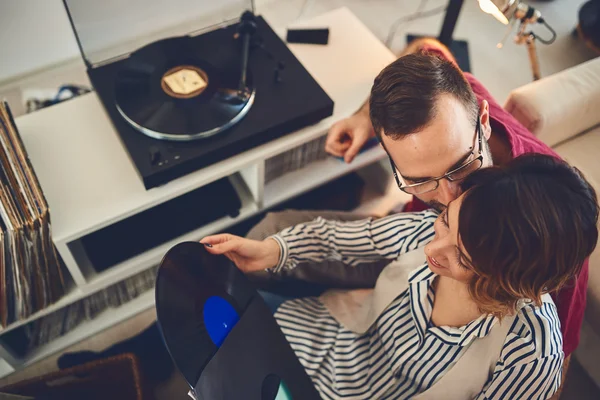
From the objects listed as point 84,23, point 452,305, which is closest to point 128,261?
point 84,23

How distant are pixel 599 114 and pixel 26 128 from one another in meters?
1.53

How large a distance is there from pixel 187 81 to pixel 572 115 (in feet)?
3.35

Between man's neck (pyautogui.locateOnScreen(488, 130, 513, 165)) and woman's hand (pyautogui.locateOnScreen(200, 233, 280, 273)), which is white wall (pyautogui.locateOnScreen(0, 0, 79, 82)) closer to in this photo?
woman's hand (pyautogui.locateOnScreen(200, 233, 280, 273))

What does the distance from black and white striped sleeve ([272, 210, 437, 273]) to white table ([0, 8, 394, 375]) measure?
0.85 feet

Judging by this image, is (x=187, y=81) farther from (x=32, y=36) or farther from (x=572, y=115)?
(x=572, y=115)

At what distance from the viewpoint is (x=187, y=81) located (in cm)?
124

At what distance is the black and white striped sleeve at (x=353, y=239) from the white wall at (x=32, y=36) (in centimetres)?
119

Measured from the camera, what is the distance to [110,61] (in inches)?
51.8

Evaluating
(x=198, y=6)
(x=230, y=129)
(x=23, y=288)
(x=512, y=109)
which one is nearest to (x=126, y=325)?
(x=23, y=288)

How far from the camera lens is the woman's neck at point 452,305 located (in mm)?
867

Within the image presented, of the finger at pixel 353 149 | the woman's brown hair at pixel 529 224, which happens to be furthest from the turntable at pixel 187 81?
the woman's brown hair at pixel 529 224

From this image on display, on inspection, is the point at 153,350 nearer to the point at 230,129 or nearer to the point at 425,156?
the point at 230,129

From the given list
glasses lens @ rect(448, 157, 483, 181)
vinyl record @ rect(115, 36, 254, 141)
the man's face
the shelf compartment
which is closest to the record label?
vinyl record @ rect(115, 36, 254, 141)

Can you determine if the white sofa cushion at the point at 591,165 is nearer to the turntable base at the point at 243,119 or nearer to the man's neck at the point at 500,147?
the man's neck at the point at 500,147
